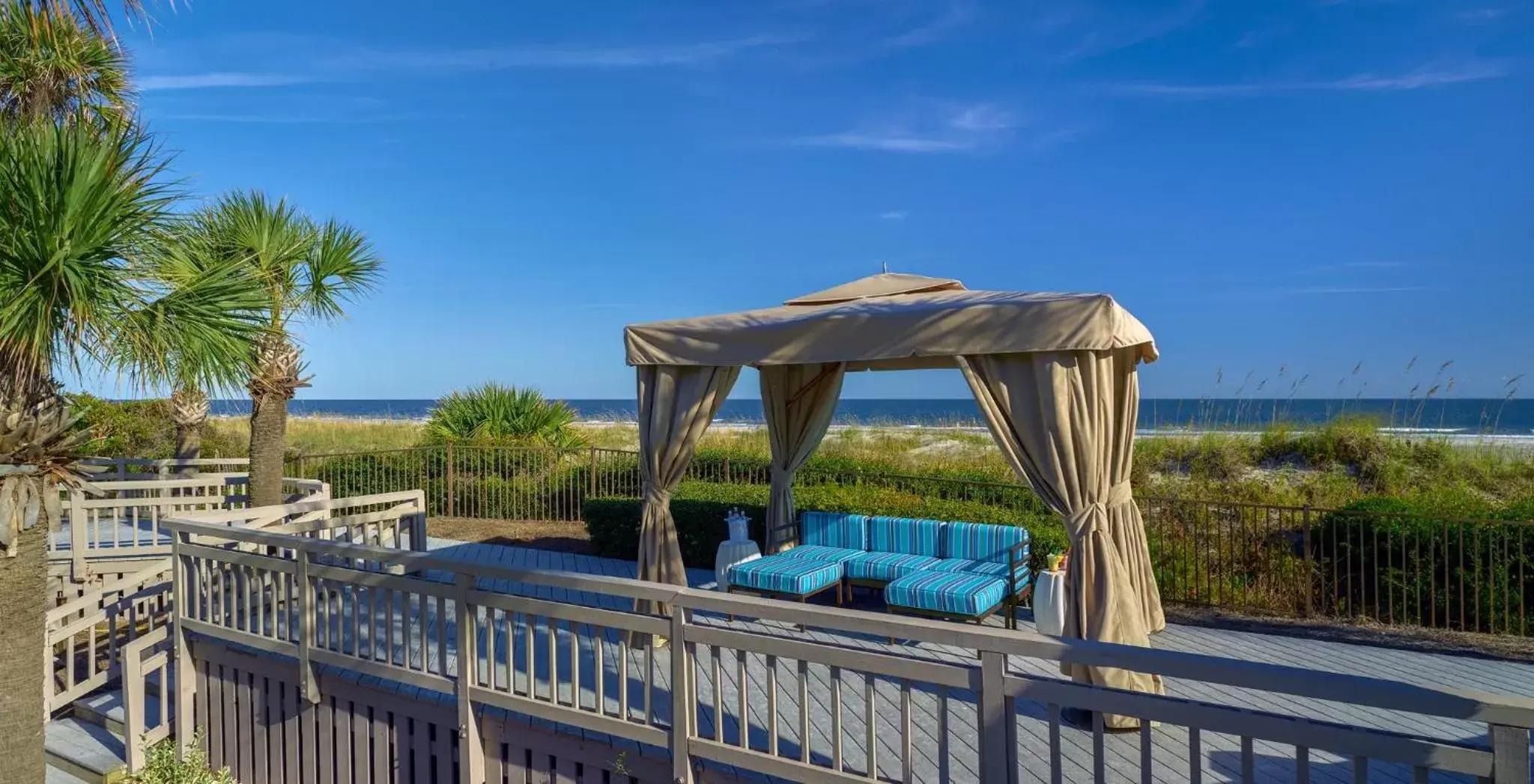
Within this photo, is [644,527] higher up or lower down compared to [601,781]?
higher up

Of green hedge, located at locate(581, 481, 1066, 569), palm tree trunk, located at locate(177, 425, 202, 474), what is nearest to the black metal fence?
green hedge, located at locate(581, 481, 1066, 569)

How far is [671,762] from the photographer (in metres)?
3.69

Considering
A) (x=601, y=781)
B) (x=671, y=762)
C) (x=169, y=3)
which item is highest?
(x=169, y=3)

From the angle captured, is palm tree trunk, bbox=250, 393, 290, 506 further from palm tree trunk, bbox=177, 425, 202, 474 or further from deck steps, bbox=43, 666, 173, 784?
palm tree trunk, bbox=177, 425, 202, 474

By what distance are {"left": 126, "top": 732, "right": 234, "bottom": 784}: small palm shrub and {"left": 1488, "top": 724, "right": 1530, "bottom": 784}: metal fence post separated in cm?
675

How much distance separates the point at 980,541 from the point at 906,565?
0.64 meters

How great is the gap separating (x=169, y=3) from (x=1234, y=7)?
39.6 feet

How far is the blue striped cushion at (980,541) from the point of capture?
6090mm

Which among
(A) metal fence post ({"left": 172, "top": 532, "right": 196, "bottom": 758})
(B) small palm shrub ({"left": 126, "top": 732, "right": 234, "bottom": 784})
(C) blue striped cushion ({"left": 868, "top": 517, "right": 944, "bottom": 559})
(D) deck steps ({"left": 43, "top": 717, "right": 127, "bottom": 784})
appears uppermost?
(C) blue striped cushion ({"left": 868, "top": 517, "right": 944, "bottom": 559})

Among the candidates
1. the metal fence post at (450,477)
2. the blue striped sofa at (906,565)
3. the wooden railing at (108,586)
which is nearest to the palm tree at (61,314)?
the wooden railing at (108,586)

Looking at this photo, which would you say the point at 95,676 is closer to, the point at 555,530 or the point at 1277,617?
the point at 555,530

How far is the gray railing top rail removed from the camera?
209 cm

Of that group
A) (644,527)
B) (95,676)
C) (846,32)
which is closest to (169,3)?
(644,527)

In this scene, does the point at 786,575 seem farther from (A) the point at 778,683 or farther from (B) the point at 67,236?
(B) the point at 67,236
